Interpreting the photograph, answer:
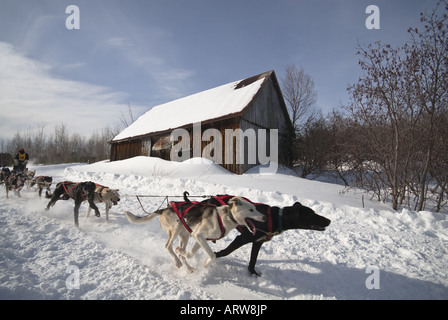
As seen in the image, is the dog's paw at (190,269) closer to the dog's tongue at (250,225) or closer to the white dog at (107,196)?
the dog's tongue at (250,225)

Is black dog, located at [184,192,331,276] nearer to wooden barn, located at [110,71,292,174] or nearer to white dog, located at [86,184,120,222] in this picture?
white dog, located at [86,184,120,222]

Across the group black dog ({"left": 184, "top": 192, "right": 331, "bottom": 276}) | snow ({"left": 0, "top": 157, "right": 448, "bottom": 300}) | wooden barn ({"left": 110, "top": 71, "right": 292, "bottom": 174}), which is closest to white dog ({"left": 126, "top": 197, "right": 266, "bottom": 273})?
black dog ({"left": 184, "top": 192, "right": 331, "bottom": 276})

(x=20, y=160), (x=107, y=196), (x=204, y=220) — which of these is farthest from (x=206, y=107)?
(x=204, y=220)

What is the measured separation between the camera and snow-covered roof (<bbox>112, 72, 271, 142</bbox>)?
1455cm

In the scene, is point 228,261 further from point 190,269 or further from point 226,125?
point 226,125

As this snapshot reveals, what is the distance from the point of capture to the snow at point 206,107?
14602mm

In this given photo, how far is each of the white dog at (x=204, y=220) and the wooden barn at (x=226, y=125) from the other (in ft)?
33.4

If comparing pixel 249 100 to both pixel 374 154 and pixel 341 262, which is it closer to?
pixel 374 154

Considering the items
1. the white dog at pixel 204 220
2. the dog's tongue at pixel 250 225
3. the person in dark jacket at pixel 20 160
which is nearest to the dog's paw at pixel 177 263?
the white dog at pixel 204 220

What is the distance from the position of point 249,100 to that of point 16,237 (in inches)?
505

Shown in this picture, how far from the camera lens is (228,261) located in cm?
352

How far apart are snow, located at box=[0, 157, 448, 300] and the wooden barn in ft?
28.2

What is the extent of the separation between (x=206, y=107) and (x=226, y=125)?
3.41 meters
